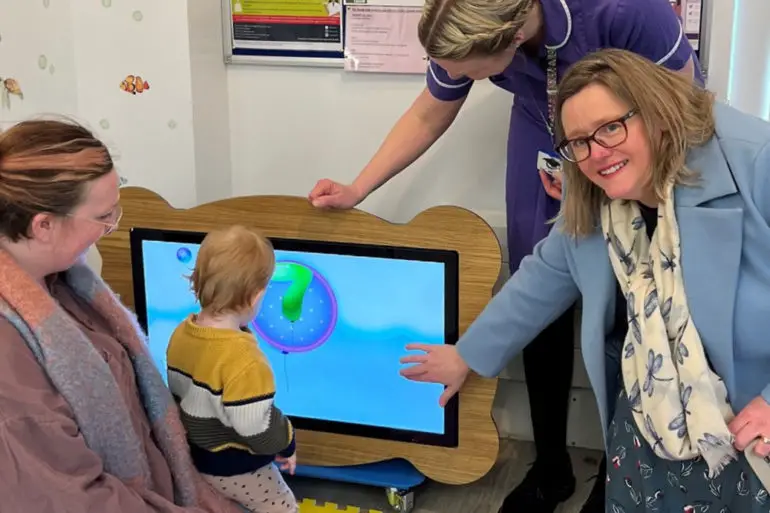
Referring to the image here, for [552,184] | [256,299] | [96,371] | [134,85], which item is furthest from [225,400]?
A: [134,85]

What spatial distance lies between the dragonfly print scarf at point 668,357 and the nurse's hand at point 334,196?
0.70 m

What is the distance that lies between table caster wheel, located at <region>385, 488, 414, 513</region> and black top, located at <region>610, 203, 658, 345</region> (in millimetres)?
719

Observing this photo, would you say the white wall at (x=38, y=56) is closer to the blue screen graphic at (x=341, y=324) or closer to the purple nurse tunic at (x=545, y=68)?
the blue screen graphic at (x=341, y=324)

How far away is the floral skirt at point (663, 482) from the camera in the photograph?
1.27 metres

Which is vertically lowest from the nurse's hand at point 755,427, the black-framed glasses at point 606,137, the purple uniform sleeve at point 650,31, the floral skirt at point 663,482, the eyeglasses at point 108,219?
the floral skirt at point 663,482

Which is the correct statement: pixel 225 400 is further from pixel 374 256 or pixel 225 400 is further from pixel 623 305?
pixel 623 305

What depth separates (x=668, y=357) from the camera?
1257 millimetres

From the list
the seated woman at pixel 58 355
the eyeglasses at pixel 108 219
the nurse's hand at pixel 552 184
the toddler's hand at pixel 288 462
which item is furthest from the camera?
the nurse's hand at pixel 552 184

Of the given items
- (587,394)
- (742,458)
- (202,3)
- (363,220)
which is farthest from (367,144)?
(742,458)

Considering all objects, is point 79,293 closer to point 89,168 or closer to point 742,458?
point 89,168

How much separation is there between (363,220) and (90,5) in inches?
36.3

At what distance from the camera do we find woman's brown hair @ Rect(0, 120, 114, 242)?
1105 millimetres

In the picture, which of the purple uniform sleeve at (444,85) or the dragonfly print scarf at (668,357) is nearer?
the dragonfly print scarf at (668,357)

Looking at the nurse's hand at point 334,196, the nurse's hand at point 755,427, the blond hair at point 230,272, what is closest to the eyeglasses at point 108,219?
the blond hair at point 230,272
